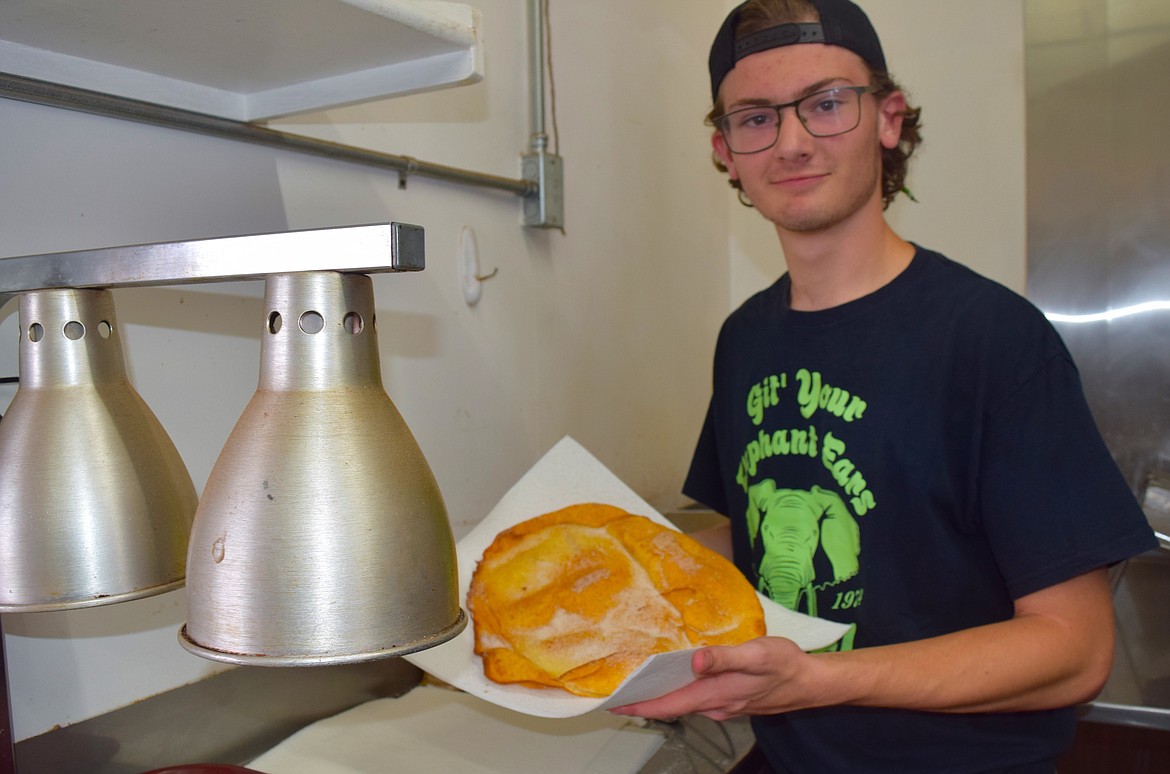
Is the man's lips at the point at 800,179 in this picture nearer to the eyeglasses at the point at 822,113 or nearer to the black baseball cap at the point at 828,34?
the eyeglasses at the point at 822,113

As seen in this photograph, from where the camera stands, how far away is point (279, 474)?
46 cm

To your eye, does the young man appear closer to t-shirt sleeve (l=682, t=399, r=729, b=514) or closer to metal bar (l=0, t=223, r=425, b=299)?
t-shirt sleeve (l=682, t=399, r=729, b=514)

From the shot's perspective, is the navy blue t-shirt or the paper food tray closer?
the paper food tray

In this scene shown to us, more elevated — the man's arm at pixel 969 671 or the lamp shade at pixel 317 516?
the lamp shade at pixel 317 516

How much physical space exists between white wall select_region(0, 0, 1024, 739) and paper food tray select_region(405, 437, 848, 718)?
0.19m

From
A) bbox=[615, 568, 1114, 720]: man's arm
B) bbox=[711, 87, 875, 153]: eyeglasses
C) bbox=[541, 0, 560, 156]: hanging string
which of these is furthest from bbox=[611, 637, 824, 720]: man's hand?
bbox=[541, 0, 560, 156]: hanging string

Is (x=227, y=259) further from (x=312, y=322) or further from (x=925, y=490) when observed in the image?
(x=925, y=490)

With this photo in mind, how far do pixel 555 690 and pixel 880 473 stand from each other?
532 mm

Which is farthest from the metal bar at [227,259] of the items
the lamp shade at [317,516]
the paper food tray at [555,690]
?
the paper food tray at [555,690]

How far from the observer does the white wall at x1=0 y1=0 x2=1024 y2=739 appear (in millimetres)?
959

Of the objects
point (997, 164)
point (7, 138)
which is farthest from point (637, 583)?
point (997, 164)

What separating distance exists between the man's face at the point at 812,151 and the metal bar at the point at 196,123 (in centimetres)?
49

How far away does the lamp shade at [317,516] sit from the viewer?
449 mm

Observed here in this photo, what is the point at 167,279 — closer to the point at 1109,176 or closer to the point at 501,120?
the point at 501,120
